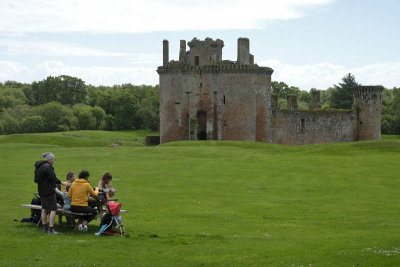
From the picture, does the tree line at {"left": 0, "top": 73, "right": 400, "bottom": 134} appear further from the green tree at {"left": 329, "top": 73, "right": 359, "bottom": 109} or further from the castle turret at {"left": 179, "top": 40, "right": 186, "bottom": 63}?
the castle turret at {"left": 179, "top": 40, "right": 186, "bottom": 63}

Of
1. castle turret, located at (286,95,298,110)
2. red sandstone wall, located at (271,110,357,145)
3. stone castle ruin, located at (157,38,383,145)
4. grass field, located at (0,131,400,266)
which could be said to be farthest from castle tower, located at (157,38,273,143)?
grass field, located at (0,131,400,266)

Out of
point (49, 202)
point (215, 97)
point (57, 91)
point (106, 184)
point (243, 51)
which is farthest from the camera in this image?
point (57, 91)

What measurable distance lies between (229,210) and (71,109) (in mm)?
108646

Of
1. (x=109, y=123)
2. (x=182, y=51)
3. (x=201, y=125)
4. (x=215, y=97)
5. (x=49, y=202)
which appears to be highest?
(x=182, y=51)

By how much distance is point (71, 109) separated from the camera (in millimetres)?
127438

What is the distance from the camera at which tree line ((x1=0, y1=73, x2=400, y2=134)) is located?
368 ft

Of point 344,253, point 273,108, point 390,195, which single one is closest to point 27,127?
point 273,108

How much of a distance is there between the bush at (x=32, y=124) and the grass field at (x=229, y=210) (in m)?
67.1

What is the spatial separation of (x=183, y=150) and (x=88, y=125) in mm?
81000

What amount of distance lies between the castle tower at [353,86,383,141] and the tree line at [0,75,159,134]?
196ft

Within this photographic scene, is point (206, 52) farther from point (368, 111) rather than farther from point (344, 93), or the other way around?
point (344, 93)

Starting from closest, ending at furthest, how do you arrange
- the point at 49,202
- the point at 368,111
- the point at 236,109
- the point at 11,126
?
1. the point at 49,202
2. the point at 236,109
3. the point at 368,111
4. the point at 11,126

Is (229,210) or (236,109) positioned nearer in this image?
(229,210)

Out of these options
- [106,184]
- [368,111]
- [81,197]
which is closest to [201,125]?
[368,111]
